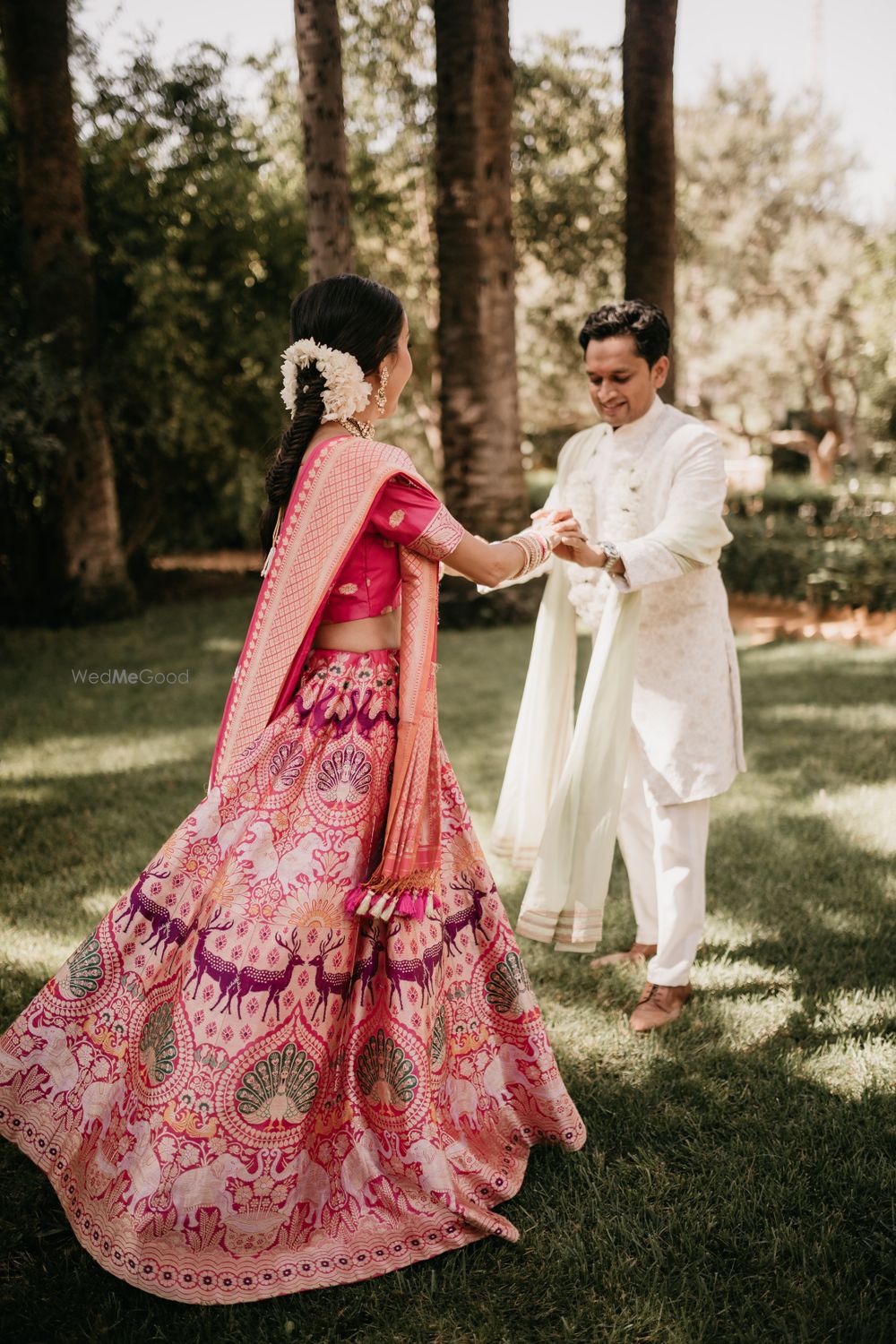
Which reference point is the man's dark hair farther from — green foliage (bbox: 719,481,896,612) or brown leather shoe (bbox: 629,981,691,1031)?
green foliage (bbox: 719,481,896,612)

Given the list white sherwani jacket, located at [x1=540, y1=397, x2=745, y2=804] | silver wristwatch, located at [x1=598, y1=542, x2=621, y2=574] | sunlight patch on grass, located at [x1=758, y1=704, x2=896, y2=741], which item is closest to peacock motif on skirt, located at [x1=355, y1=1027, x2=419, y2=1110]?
white sherwani jacket, located at [x1=540, y1=397, x2=745, y2=804]

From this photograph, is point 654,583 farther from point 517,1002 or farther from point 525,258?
point 525,258

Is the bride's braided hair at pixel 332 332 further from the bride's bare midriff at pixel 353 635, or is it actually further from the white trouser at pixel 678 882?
the white trouser at pixel 678 882

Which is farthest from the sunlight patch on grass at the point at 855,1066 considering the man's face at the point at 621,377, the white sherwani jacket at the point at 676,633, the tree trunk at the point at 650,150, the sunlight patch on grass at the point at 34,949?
the tree trunk at the point at 650,150

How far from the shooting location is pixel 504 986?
2775 millimetres

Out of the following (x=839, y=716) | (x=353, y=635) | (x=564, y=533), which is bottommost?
(x=839, y=716)

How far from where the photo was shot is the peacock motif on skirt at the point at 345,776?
2.49 m

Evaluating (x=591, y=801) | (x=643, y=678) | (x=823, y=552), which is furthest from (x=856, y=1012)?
(x=823, y=552)

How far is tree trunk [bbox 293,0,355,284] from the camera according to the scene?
24.1ft

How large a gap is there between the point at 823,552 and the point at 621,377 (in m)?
8.81

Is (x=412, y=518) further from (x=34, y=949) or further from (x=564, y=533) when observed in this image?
(x=34, y=949)

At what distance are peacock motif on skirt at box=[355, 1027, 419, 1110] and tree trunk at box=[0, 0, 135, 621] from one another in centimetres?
939

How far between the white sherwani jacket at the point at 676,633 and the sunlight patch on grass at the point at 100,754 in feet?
12.9

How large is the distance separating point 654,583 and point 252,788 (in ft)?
5.17
